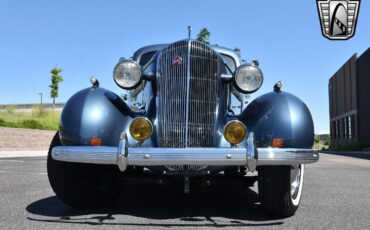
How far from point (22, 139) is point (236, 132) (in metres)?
20.4

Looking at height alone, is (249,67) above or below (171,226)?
above

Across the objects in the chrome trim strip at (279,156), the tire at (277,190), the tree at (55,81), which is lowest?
the tire at (277,190)

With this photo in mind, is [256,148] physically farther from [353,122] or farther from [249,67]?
[353,122]

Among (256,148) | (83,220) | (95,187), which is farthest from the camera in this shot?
(95,187)

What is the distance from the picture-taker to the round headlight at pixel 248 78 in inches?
177

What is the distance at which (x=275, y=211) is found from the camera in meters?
4.30

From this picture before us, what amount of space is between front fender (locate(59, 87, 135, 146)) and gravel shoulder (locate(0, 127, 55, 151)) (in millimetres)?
17819

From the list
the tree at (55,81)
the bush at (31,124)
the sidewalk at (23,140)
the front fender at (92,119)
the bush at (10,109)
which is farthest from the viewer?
the tree at (55,81)

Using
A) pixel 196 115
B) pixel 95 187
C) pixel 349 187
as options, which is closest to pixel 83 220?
pixel 95 187

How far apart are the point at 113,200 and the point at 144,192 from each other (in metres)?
1.08

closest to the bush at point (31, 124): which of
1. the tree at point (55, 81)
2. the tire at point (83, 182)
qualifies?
the tree at point (55, 81)

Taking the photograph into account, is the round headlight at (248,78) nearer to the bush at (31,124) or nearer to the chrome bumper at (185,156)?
the chrome bumper at (185,156)

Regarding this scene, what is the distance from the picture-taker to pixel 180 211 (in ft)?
15.4

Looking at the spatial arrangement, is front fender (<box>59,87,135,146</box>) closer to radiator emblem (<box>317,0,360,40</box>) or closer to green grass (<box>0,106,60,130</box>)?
radiator emblem (<box>317,0,360,40</box>)
